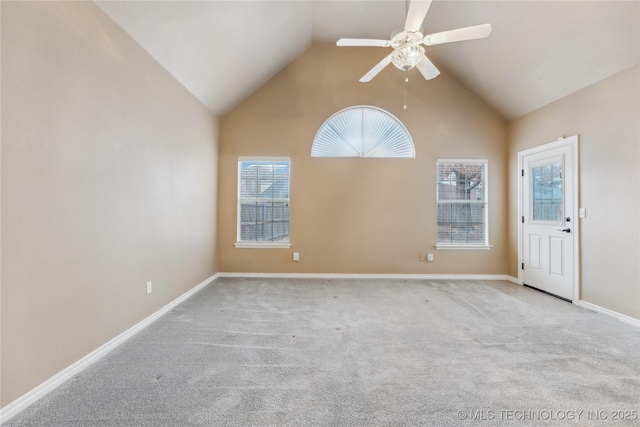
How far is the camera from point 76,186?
5.64 ft

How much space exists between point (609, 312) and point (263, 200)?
176 inches

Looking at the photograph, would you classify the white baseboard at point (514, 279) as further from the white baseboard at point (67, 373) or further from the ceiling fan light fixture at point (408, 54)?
the white baseboard at point (67, 373)

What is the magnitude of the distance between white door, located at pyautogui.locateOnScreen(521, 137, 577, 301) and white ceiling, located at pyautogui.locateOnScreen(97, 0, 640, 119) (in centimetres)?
80

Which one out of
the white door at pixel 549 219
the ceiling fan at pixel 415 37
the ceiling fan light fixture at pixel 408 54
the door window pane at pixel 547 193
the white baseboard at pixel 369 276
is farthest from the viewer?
the white baseboard at pixel 369 276

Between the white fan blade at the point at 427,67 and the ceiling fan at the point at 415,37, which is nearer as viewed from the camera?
the ceiling fan at the point at 415,37

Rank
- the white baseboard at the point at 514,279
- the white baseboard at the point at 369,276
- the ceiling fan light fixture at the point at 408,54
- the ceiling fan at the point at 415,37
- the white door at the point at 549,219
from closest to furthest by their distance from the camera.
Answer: the ceiling fan at the point at 415,37 < the ceiling fan light fixture at the point at 408,54 < the white door at the point at 549,219 < the white baseboard at the point at 514,279 < the white baseboard at the point at 369,276

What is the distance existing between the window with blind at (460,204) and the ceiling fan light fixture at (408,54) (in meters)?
2.32

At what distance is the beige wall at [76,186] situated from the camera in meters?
1.38

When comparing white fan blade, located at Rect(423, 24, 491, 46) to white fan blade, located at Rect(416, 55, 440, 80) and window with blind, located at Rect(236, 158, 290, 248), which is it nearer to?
white fan blade, located at Rect(416, 55, 440, 80)

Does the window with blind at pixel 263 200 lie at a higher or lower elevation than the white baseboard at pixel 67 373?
higher

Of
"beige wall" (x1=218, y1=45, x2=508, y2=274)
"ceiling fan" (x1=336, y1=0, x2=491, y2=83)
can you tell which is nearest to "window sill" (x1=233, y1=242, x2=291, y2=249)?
"beige wall" (x1=218, y1=45, x2=508, y2=274)

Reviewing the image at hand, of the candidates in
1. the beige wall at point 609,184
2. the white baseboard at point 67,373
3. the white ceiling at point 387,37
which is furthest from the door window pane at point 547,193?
the white baseboard at point 67,373

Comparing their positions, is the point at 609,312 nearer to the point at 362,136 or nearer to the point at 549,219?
the point at 549,219

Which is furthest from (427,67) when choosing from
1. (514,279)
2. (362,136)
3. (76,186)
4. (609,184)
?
(514,279)
